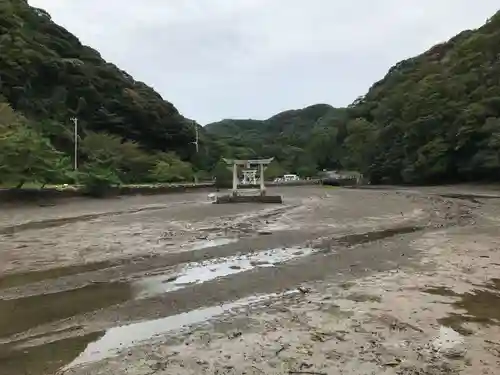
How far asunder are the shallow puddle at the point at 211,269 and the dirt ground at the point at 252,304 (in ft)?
0.11

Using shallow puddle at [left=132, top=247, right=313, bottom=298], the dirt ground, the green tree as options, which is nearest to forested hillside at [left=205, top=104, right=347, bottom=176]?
the green tree

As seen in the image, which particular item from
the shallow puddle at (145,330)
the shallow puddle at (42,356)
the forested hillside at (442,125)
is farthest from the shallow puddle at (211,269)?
the forested hillside at (442,125)

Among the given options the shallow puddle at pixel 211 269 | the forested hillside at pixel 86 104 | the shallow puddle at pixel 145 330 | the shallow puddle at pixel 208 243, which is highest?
the forested hillside at pixel 86 104

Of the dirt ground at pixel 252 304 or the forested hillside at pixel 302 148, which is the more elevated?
the forested hillside at pixel 302 148

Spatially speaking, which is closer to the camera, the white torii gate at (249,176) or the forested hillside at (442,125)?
the white torii gate at (249,176)

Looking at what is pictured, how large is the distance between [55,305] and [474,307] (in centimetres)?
509

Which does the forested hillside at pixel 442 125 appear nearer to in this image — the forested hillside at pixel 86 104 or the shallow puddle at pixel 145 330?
the forested hillside at pixel 86 104

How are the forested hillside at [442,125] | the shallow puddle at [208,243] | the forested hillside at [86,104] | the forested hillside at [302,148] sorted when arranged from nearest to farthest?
the shallow puddle at [208,243], the forested hillside at [442,125], the forested hillside at [86,104], the forested hillside at [302,148]

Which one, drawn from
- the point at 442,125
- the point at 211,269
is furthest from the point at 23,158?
the point at 442,125

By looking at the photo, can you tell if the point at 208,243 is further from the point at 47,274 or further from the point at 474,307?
the point at 474,307

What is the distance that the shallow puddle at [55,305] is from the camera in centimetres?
535

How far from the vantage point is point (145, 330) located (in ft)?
16.5

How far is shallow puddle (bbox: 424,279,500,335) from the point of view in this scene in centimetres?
515

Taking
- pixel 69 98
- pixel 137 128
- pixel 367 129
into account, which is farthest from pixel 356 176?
pixel 69 98
